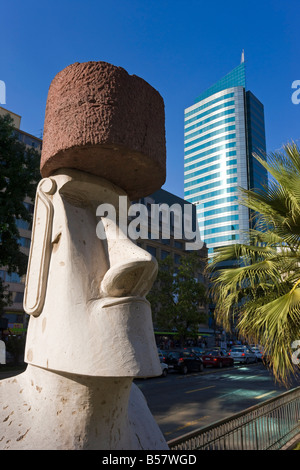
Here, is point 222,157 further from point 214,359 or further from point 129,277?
point 129,277

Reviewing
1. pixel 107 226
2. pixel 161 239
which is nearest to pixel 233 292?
pixel 107 226

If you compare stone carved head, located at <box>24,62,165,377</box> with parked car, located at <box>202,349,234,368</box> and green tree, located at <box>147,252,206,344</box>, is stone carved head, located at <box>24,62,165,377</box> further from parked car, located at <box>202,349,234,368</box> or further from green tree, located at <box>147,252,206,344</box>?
green tree, located at <box>147,252,206,344</box>

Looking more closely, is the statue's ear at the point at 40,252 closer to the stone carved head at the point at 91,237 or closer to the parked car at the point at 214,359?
the stone carved head at the point at 91,237

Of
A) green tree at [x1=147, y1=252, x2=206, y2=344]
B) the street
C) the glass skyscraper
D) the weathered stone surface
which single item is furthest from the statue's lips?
the glass skyscraper

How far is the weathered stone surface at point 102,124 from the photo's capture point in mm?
1616

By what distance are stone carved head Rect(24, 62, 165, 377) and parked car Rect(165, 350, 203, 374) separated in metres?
19.9

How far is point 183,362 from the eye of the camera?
66.7 ft

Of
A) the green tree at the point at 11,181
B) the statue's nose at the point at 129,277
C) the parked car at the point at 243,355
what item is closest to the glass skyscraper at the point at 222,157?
the parked car at the point at 243,355

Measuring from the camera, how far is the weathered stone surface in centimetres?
162

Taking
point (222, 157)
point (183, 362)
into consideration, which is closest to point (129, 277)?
point (183, 362)

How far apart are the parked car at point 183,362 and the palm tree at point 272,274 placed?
632 inches

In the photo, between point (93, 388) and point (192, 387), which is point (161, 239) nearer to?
point (192, 387)

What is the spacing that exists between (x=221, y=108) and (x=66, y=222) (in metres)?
78.2
